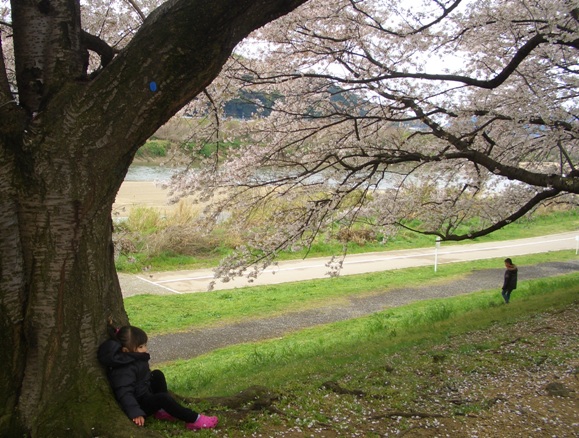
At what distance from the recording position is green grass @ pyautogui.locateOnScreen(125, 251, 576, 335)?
34.9ft

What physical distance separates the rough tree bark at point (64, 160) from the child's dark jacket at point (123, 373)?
0.11m

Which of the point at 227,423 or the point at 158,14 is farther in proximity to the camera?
the point at 227,423

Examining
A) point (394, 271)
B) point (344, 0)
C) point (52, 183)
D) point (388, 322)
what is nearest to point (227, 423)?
point (52, 183)

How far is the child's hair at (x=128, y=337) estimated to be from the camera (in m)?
3.40

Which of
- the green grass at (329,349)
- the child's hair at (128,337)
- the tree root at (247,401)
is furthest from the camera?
the green grass at (329,349)

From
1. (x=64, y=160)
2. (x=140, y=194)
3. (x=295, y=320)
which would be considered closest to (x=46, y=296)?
(x=64, y=160)

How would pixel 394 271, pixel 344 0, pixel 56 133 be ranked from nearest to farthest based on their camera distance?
1. pixel 56 133
2. pixel 344 0
3. pixel 394 271

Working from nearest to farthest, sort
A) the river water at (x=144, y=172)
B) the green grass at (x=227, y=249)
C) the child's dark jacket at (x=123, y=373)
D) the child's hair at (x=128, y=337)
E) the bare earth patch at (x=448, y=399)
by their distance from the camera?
the child's dark jacket at (x=123, y=373) → the child's hair at (x=128, y=337) → the bare earth patch at (x=448, y=399) → the green grass at (x=227, y=249) → the river water at (x=144, y=172)

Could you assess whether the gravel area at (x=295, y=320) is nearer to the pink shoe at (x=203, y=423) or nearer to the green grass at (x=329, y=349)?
the green grass at (x=329, y=349)

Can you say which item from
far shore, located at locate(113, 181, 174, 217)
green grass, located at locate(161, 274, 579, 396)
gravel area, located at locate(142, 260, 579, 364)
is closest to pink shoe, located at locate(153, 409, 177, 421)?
green grass, located at locate(161, 274, 579, 396)

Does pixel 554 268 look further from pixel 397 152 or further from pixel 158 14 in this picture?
pixel 158 14

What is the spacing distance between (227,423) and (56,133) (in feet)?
7.43

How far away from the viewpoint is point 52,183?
2.97 m

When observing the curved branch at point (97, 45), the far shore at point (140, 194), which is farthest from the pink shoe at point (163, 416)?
the far shore at point (140, 194)
